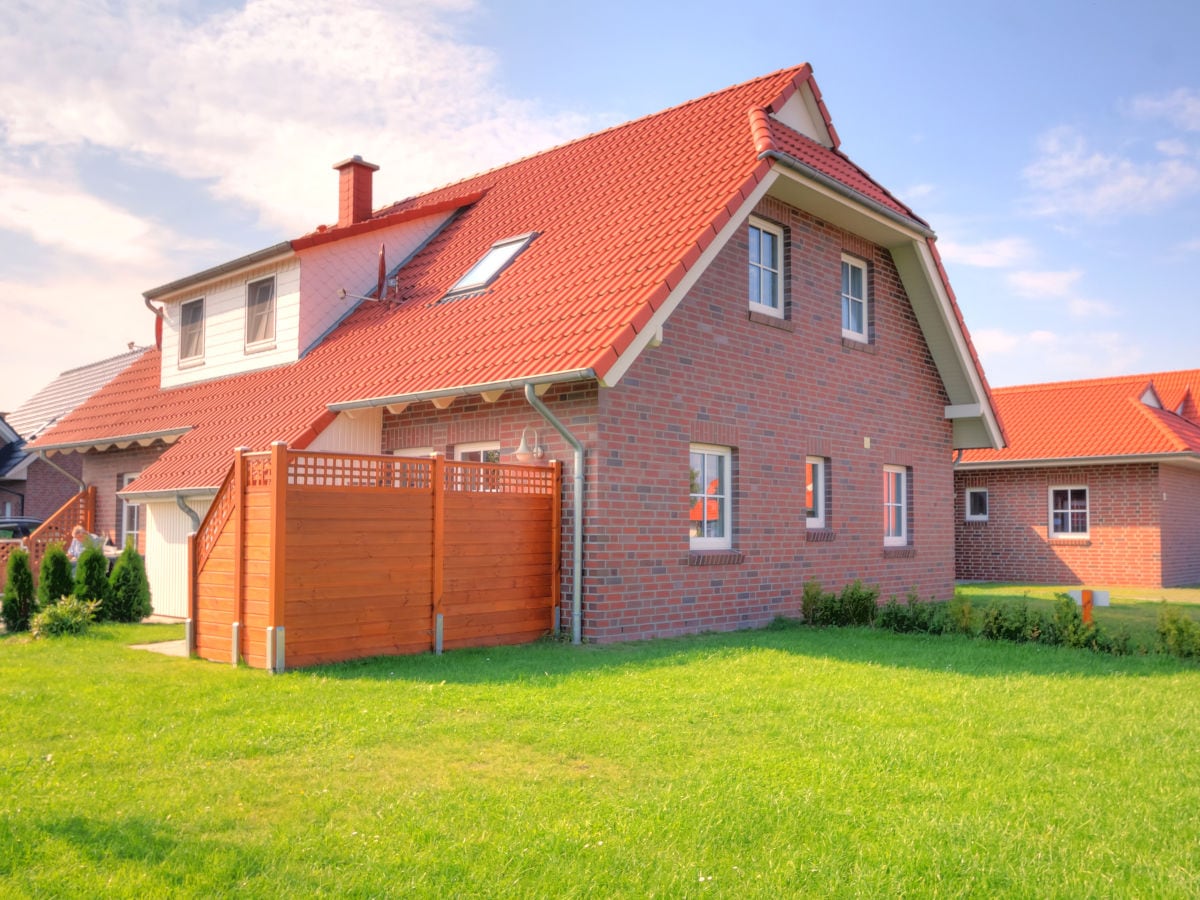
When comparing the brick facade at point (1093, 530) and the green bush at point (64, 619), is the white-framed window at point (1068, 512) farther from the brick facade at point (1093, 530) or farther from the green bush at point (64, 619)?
the green bush at point (64, 619)

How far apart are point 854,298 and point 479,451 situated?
670cm

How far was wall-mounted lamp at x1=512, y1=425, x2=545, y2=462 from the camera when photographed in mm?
11352

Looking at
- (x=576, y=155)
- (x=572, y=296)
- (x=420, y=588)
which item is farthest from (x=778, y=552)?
(x=576, y=155)

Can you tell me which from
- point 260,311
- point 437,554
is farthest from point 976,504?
point 437,554

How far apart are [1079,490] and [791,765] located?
68.0 ft

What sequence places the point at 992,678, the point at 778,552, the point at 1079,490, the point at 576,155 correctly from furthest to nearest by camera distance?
the point at 1079,490 → the point at 576,155 → the point at 778,552 → the point at 992,678

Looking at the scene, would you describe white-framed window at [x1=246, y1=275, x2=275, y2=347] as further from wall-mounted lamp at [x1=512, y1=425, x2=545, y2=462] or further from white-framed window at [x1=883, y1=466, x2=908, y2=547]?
white-framed window at [x1=883, y1=466, x2=908, y2=547]

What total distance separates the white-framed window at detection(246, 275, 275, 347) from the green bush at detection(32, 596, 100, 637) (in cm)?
575

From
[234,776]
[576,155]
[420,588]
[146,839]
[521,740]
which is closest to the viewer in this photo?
[146,839]

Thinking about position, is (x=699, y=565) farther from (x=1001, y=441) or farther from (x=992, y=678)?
(x=1001, y=441)

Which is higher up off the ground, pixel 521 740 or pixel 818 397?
pixel 818 397

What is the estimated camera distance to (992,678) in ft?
29.4

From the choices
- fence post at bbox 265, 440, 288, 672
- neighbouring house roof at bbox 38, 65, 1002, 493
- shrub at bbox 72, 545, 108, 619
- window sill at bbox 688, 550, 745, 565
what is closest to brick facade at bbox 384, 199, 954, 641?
window sill at bbox 688, 550, 745, 565

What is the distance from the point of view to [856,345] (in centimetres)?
1523
